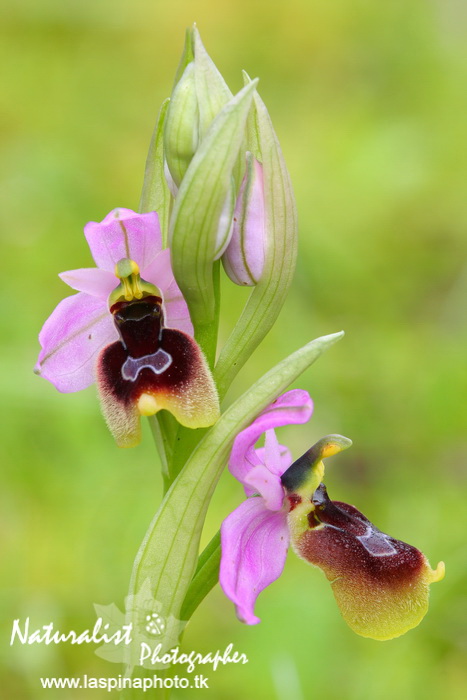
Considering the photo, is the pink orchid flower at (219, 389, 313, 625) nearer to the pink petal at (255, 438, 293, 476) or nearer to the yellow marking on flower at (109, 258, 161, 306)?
the pink petal at (255, 438, 293, 476)

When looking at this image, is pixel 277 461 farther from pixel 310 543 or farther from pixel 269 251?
pixel 269 251

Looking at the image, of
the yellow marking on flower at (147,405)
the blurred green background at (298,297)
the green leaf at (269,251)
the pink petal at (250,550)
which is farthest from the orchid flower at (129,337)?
the blurred green background at (298,297)

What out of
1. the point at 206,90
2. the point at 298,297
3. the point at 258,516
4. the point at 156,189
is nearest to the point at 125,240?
the point at 156,189

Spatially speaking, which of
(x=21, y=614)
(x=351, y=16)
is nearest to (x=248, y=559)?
(x=21, y=614)

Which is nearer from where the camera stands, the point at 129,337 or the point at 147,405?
the point at 147,405

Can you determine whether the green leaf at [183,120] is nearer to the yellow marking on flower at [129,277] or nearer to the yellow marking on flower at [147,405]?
the yellow marking on flower at [129,277]

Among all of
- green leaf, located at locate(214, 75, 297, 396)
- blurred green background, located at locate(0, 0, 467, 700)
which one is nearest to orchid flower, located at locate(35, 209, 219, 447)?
green leaf, located at locate(214, 75, 297, 396)

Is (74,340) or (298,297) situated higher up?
(298,297)
